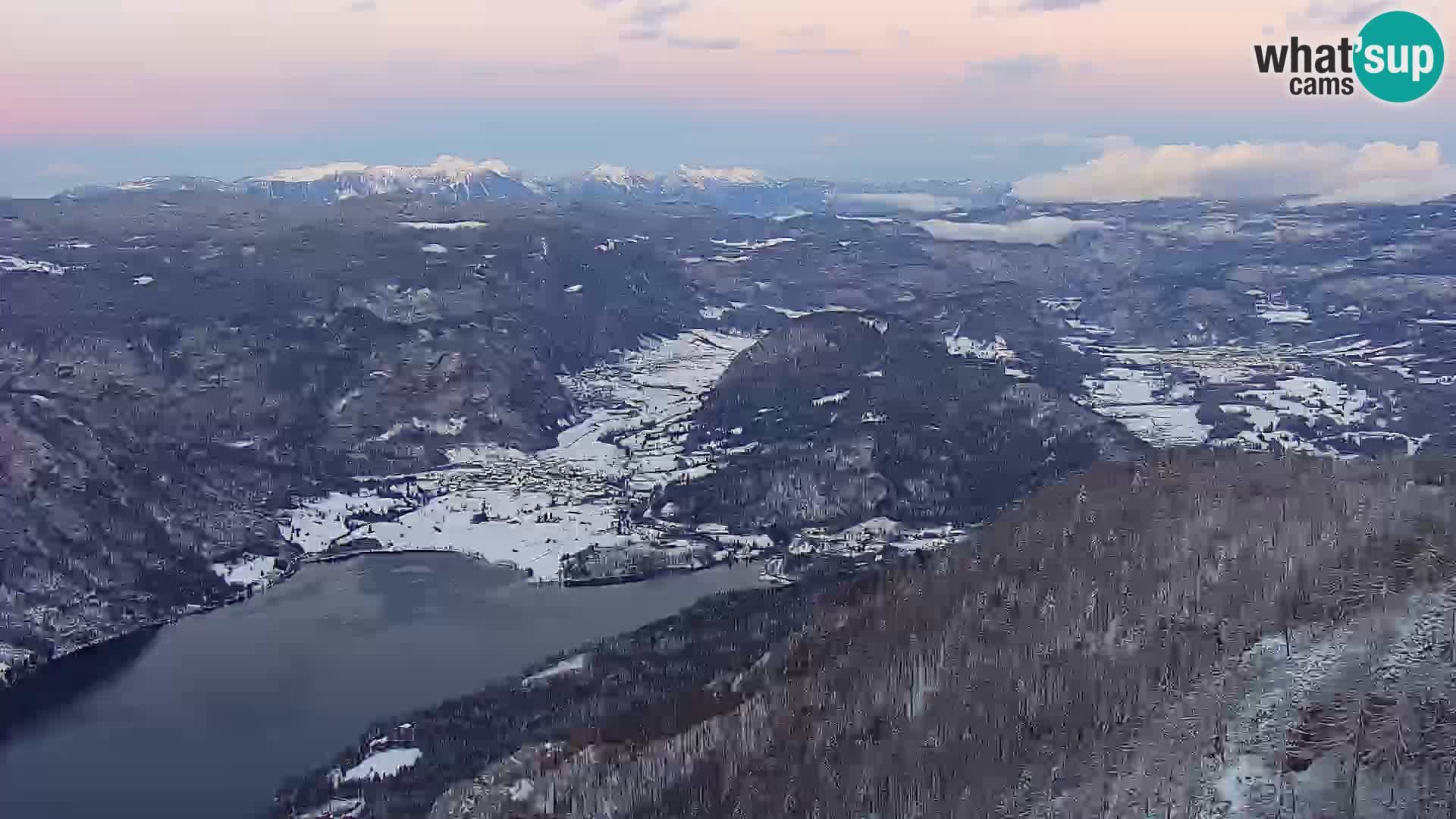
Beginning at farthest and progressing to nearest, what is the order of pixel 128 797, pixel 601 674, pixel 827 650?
pixel 601 674 < pixel 128 797 < pixel 827 650

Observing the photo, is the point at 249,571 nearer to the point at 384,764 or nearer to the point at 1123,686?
the point at 384,764

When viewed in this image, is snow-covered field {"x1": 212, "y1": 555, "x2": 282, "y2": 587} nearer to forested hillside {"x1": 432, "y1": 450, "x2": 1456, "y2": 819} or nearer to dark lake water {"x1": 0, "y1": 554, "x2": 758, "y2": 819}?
dark lake water {"x1": 0, "y1": 554, "x2": 758, "y2": 819}

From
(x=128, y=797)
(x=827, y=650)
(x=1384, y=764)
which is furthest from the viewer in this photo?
(x=128, y=797)

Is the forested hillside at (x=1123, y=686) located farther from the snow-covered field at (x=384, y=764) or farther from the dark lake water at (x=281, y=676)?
the dark lake water at (x=281, y=676)

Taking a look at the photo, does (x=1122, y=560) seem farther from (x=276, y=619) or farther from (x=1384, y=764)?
(x=276, y=619)

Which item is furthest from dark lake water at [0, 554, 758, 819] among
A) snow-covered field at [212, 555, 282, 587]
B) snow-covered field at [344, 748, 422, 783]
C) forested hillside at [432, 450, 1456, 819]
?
forested hillside at [432, 450, 1456, 819]

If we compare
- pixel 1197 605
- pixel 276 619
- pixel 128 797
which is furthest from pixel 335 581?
pixel 1197 605

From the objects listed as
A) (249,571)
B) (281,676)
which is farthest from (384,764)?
(249,571)

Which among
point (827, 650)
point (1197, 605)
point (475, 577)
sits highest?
point (1197, 605)
